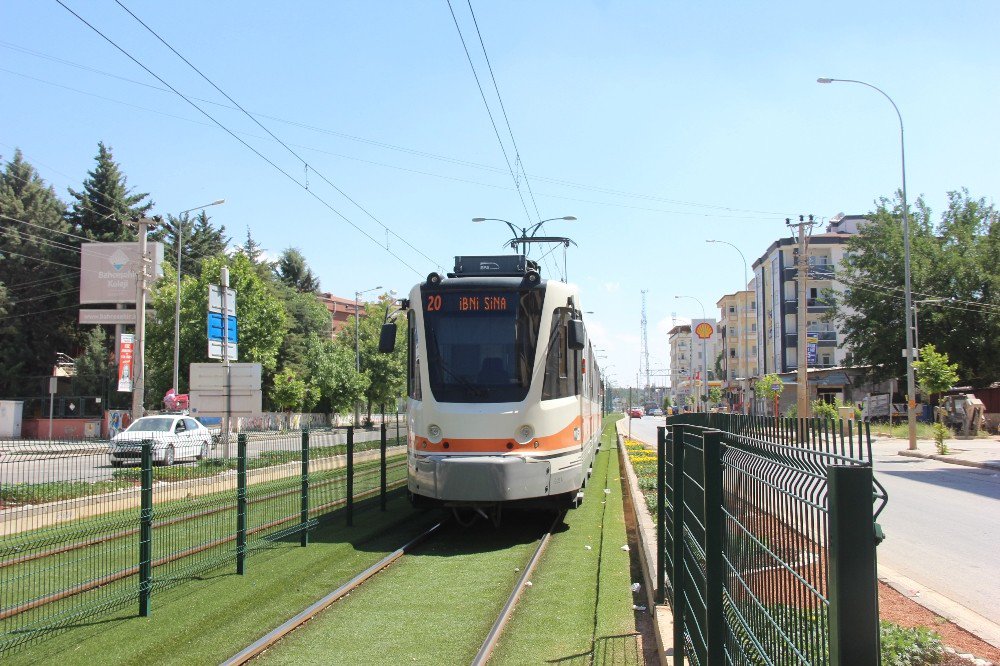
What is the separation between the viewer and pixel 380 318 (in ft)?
229

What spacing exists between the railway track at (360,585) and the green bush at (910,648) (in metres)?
2.80

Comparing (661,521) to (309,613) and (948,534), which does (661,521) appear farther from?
(948,534)

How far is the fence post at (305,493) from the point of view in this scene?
11.3m

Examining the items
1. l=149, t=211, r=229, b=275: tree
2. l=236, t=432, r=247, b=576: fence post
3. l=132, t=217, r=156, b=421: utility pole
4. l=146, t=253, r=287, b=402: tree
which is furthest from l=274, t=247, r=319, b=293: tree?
l=236, t=432, r=247, b=576: fence post

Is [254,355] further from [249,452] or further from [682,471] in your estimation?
[682,471]

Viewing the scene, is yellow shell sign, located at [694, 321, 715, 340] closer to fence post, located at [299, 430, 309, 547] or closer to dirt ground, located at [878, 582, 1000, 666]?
fence post, located at [299, 430, 309, 547]

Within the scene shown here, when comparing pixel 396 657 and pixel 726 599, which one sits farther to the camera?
pixel 396 657

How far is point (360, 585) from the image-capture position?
908cm

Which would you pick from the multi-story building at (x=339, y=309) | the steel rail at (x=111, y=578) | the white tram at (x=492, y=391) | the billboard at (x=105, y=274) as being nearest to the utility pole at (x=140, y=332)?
the steel rail at (x=111, y=578)

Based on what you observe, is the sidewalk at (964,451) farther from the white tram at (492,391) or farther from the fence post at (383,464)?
the fence post at (383,464)

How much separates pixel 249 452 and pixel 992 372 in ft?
163

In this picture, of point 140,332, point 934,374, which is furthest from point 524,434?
point 934,374

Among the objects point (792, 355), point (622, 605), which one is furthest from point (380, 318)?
point (622, 605)

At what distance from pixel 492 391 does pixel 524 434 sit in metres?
0.76
